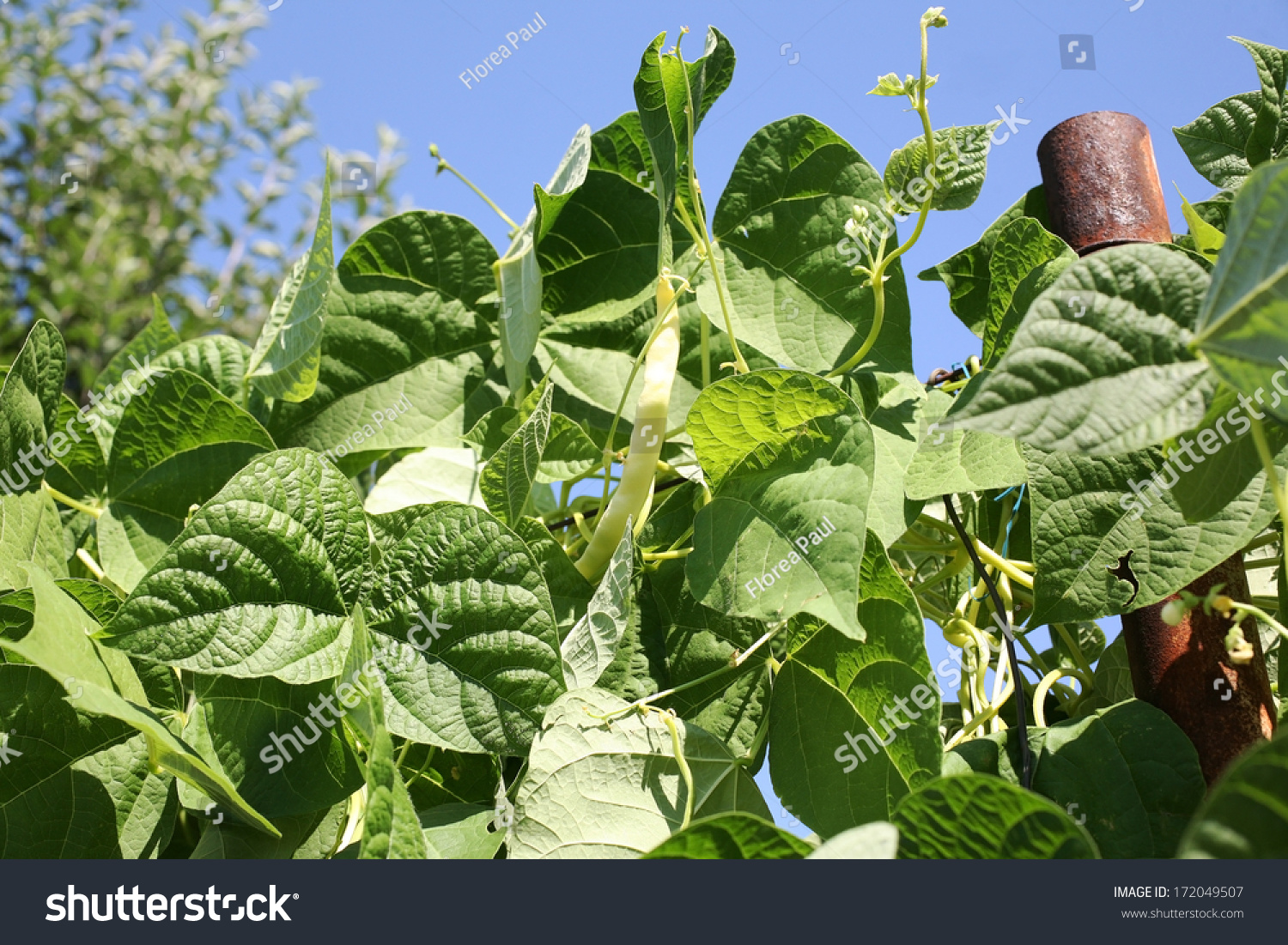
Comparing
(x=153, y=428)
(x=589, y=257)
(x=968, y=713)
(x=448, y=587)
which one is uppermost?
(x=589, y=257)

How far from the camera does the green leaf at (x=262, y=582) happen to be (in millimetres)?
522

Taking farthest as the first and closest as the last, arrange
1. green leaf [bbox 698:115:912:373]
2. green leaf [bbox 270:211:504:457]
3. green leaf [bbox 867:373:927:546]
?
1. green leaf [bbox 270:211:504:457]
2. green leaf [bbox 698:115:912:373]
3. green leaf [bbox 867:373:927:546]

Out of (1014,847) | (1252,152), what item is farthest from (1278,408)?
(1252,152)

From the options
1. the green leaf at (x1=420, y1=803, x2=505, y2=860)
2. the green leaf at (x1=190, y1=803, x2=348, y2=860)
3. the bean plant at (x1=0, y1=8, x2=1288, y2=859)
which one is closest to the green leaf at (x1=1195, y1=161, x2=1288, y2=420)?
the bean plant at (x1=0, y1=8, x2=1288, y2=859)

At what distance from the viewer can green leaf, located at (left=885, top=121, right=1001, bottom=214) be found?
0.70m

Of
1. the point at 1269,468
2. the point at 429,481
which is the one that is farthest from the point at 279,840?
the point at 1269,468

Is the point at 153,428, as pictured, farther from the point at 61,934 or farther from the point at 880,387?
the point at 880,387

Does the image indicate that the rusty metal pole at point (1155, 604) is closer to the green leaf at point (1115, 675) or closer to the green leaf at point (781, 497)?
the green leaf at point (1115, 675)

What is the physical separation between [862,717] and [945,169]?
16.4 inches

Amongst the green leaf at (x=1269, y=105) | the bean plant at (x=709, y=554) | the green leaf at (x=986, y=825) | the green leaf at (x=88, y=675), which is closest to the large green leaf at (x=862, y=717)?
the bean plant at (x=709, y=554)

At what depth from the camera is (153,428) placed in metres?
0.75

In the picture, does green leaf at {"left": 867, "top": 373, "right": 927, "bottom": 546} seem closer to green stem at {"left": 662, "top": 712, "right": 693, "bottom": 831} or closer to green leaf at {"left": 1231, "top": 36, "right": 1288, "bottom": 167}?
green stem at {"left": 662, "top": 712, "right": 693, "bottom": 831}

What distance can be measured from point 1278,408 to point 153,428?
0.75 meters

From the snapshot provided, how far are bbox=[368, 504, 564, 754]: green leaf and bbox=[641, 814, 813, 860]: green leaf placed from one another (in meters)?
0.17
